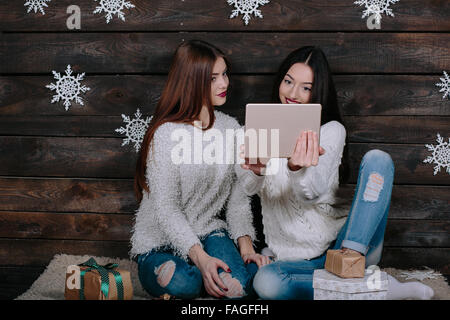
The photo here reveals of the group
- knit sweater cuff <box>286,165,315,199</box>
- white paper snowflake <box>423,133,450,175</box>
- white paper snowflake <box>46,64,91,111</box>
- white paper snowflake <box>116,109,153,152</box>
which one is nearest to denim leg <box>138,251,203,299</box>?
knit sweater cuff <box>286,165,315,199</box>

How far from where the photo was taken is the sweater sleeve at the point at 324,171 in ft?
4.70

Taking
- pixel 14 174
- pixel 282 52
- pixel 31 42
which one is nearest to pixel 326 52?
pixel 282 52

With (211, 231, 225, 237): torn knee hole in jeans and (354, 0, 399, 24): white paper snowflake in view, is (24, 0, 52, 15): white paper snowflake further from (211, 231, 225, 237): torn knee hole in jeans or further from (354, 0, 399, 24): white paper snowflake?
(354, 0, 399, 24): white paper snowflake

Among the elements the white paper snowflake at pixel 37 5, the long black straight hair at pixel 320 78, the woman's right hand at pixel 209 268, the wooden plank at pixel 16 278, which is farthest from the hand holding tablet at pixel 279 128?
the wooden plank at pixel 16 278

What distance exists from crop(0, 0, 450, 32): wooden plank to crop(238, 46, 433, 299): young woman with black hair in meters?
0.30

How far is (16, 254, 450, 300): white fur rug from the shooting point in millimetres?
1755

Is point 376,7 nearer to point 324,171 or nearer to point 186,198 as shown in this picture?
point 324,171

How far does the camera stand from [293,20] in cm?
191

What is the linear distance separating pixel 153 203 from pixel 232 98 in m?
0.57

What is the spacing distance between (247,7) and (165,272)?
1.08 m

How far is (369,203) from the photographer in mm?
1443

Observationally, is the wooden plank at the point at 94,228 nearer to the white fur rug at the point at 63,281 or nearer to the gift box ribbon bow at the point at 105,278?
the white fur rug at the point at 63,281
